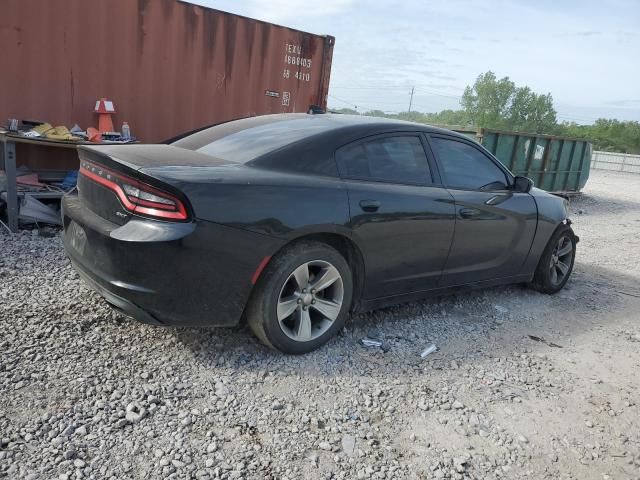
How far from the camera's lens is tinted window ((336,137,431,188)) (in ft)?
11.2

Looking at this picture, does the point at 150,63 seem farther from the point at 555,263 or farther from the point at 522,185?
the point at 555,263

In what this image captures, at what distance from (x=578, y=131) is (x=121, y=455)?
61.6m

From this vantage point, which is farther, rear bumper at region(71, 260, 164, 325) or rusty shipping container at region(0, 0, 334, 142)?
rusty shipping container at region(0, 0, 334, 142)

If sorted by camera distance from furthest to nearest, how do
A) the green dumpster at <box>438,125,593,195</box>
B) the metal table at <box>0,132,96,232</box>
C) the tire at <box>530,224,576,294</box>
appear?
the green dumpster at <box>438,125,593,195</box> → the metal table at <box>0,132,96,232</box> → the tire at <box>530,224,576,294</box>

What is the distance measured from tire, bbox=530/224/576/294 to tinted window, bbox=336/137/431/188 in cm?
186

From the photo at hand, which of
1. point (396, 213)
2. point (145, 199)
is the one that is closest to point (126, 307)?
point (145, 199)

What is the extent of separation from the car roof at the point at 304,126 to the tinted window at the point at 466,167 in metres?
0.18

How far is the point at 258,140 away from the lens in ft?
11.2

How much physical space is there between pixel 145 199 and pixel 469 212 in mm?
2429

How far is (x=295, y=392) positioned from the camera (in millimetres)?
2934

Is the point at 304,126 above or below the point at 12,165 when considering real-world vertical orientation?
above

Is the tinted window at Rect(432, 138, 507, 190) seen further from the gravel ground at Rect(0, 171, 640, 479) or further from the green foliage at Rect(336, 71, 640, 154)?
the green foliage at Rect(336, 71, 640, 154)

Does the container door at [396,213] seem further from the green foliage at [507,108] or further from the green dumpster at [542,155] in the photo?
the green foliage at [507,108]

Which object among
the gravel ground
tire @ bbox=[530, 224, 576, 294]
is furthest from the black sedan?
tire @ bbox=[530, 224, 576, 294]
